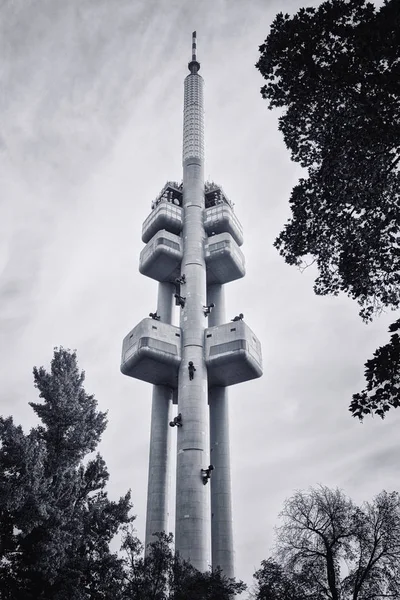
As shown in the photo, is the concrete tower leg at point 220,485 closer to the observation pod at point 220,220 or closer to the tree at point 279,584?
the observation pod at point 220,220

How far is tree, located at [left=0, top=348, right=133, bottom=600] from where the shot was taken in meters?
25.3

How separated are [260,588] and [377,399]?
1858 centimetres

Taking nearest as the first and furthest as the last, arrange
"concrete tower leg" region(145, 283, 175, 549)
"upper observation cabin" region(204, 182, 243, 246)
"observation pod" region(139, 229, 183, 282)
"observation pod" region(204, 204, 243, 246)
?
"concrete tower leg" region(145, 283, 175, 549) < "observation pod" region(139, 229, 183, 282) < "observation pod" region(204, 204, 243, 246) < "upper observation cabin" region(204, 182, 243, 246)

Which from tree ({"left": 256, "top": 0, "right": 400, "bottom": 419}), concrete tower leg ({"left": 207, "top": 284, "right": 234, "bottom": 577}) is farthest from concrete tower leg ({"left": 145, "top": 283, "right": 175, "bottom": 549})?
tree ({"left": 256, "top": 0, "right": 400, "bottom": 419})

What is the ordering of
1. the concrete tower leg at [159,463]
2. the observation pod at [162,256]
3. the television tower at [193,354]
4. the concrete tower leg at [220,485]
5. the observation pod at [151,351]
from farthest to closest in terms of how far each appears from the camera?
the observation pod at [162,256] → the observation pod at [151,351] → the concrete tower leg at [159,463] → the concrete tower leg at [220,485] → the television tower at [193,354]

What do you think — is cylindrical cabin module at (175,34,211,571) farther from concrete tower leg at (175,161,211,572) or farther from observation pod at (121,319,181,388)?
observation pod at (121,319,181,388)

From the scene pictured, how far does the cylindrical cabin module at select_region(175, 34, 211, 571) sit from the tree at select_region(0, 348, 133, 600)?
12.5 m

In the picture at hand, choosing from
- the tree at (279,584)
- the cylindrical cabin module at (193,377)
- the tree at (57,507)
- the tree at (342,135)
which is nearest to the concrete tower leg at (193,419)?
the cylindrical cabin module at (193,377)

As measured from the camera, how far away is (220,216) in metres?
60.5

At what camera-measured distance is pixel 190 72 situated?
248 feet

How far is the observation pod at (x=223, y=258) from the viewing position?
57969 millimetres

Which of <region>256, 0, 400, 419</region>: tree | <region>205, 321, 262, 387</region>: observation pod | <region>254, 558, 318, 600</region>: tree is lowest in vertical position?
<region>254, 558, 318, 600</region>: tree

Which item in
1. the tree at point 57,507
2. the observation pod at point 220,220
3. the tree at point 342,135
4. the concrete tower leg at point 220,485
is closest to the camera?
the tree at point 342,135

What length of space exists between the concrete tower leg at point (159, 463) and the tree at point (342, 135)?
37.0m
